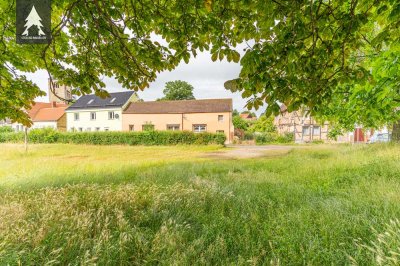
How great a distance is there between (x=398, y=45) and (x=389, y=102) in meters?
3.94

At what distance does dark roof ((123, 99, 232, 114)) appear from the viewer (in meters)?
32.7

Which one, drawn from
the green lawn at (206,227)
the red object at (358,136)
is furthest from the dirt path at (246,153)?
the red object at (358,136)

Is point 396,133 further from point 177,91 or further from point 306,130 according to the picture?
point 177,91

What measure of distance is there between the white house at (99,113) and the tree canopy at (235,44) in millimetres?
31663

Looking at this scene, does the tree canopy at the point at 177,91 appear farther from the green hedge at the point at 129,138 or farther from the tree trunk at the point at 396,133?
the tree trunk at the point at 396,133

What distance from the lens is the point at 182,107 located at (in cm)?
3425

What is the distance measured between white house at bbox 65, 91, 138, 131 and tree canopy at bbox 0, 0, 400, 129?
3166cm

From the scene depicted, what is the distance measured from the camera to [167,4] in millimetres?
4098

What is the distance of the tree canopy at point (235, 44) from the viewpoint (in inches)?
110

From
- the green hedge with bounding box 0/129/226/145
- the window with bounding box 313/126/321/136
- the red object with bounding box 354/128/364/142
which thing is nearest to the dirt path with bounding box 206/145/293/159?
the green hedge with bounding box 0/129/226/145

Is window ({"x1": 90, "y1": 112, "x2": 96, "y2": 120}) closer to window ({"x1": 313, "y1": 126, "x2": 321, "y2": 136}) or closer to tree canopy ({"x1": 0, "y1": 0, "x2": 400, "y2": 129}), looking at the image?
tree canopy ({"x1": 0, "y1": 0, "x2": 400, "y2": 129})

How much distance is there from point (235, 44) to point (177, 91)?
191 feet

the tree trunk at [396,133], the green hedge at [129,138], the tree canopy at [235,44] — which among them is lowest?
the green hedge at [129,138]

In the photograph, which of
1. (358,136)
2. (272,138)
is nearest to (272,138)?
(272,138)
